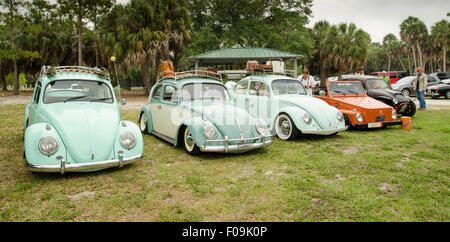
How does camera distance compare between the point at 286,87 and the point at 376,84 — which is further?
the point at 376,84

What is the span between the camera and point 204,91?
21.9ft

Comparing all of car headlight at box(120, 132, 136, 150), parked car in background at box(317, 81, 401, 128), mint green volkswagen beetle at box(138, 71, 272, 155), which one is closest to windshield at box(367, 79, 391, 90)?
parked car in background at box(317, 81, 401, 128)

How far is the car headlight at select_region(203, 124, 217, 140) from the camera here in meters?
5.36

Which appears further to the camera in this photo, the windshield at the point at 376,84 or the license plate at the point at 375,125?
the windshield at the point at 376,84

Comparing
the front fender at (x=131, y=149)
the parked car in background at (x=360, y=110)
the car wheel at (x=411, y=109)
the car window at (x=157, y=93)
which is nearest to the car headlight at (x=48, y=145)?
the front fender at (x=131, y=149)

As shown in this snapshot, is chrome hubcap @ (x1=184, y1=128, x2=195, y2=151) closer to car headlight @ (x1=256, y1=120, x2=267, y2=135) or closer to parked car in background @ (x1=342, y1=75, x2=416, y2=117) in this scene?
car headlight @ (x1=256, y1=120, x2=267, y2=135)

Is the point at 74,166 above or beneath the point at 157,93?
beneath

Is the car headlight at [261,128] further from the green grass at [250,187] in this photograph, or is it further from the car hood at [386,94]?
the car hood at [386,94]

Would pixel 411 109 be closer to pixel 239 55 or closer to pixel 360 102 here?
pixel 360 102

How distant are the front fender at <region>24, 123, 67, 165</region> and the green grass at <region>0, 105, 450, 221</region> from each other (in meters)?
0.37

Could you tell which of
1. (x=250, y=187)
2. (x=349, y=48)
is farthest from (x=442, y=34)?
(x=250, y=187)

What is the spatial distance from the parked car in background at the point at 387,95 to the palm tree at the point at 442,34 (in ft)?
135

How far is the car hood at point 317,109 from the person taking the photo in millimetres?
6887

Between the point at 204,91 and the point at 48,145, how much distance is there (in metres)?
3.46
